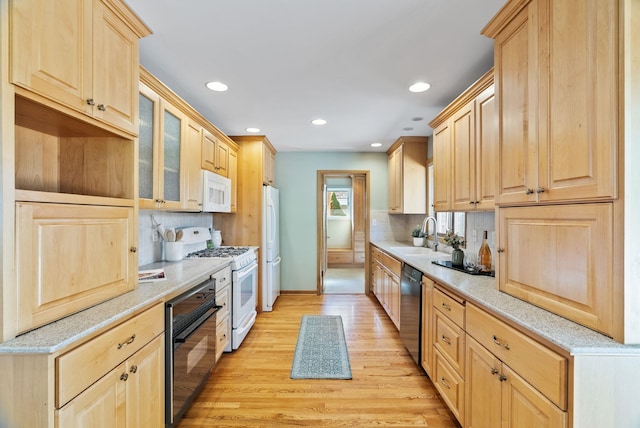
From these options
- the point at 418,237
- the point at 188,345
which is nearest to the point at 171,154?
the point at 188,345

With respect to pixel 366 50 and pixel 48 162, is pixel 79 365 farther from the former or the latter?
pixel 366 50

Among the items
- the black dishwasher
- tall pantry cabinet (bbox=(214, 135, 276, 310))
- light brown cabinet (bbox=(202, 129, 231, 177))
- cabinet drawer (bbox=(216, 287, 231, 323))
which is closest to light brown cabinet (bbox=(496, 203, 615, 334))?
the black dishwasher

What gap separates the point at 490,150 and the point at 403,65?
2.80 ft

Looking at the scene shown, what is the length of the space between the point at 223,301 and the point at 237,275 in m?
0.30

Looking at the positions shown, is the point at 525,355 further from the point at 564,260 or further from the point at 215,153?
the point at 215,153

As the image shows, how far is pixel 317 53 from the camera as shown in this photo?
77.5 inches

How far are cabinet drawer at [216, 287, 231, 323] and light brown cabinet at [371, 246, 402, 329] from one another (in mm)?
1728

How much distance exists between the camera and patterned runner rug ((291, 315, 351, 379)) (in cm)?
250

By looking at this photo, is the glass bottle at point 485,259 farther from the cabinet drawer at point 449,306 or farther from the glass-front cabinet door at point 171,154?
the glass-front cabinet door at point 171,154

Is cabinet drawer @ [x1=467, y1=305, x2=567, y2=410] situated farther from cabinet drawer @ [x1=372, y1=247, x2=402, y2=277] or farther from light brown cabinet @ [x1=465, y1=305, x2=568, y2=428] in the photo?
cabinet drawer @ [x1=372, y1=247, x2=402, y2=277]

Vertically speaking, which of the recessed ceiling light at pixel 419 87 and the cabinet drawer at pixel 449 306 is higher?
the recessed ceiling light at pixel 419 87

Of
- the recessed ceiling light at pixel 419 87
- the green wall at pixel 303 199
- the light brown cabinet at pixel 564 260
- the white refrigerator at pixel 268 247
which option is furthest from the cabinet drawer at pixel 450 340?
the green wall at pixel 303 199

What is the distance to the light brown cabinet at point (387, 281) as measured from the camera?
10.5 ft

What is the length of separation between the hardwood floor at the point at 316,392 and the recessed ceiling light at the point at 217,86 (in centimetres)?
242
